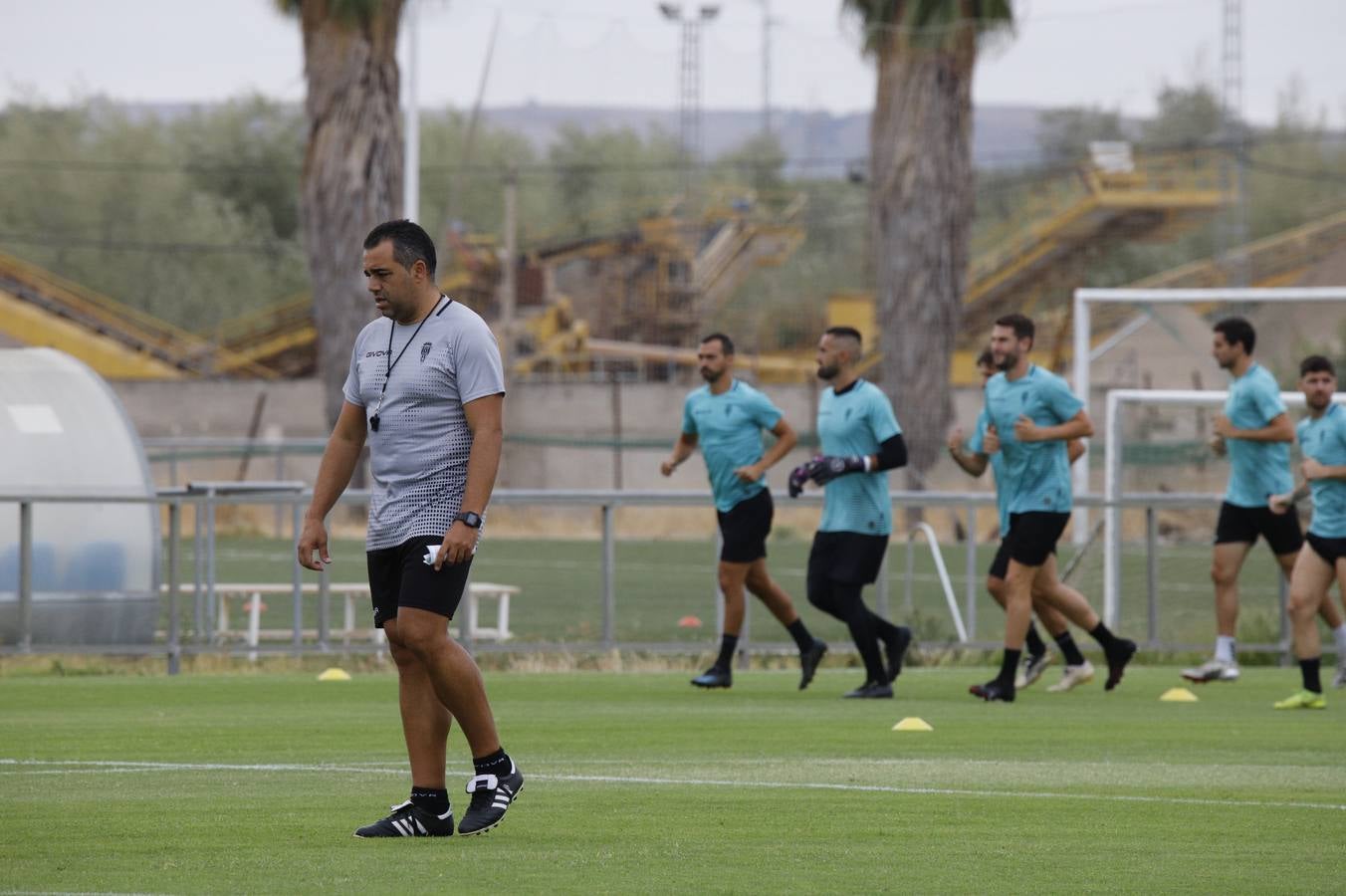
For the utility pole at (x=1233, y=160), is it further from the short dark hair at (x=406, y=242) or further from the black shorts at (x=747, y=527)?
the short dark hair at (x=406, y=242)

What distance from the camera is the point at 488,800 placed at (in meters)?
7.80

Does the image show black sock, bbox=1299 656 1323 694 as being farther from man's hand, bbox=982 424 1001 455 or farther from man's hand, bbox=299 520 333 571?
man's hand, bbox=299 520 333 571

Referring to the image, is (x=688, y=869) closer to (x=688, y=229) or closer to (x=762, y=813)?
(x=762, y=813)

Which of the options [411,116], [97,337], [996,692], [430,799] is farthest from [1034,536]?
[97,337]

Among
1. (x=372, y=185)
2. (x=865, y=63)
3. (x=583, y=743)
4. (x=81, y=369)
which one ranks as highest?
(x=865, y=63)

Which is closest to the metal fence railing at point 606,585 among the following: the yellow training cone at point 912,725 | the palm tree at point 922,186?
the yellow training cone at point 912,725

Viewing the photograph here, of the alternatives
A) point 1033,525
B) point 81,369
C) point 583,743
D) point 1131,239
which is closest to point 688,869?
point 583,743

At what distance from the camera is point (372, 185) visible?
97.2 ft

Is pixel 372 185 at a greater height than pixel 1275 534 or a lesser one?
greater

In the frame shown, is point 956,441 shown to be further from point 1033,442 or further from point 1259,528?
point 1259,528

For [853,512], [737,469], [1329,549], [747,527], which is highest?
[737,469]

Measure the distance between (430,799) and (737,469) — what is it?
6.79 metres

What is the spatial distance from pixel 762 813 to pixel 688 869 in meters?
1.38

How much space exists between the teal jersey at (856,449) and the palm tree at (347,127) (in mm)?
16124
